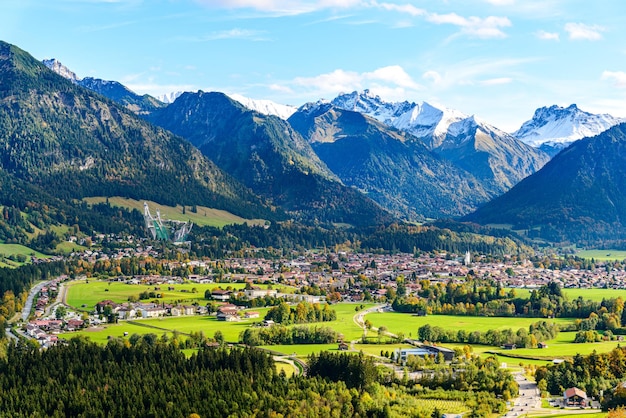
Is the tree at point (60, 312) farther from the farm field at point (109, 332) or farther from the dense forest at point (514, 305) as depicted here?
the dense forest at point (514, 305)

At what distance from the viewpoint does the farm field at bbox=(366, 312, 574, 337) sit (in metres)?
106

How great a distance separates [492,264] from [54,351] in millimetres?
134738

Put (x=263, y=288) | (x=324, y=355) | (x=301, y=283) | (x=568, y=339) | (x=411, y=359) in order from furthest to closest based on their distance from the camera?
(x=301, y=283) → (x=263, y=288) → (x=568, y=339) → (x=411, y=359) → (x=324, y=355)

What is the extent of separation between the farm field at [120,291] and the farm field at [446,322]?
28230 mm

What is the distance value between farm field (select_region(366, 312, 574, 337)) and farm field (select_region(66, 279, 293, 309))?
28.2 metres

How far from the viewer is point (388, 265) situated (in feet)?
620

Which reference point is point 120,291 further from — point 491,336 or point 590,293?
point 590,293

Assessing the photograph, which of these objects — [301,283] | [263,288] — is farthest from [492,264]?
[263,288]

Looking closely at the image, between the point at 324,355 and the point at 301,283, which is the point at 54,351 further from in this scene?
the point at 301,283

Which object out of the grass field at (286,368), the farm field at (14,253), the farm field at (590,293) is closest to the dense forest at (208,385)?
the grass field at (286,368)

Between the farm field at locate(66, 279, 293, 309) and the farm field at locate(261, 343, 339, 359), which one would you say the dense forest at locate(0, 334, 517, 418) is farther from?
the farm field at locate(66, 279, 293, 309)

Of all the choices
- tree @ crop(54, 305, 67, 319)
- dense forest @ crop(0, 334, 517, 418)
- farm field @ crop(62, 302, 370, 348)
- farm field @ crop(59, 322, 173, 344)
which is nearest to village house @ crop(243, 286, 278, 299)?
farm field @ crop(62, 302, 370, 348)

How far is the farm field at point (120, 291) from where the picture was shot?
124 m

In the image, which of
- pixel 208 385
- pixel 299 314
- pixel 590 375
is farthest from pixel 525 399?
pixel 299 314
